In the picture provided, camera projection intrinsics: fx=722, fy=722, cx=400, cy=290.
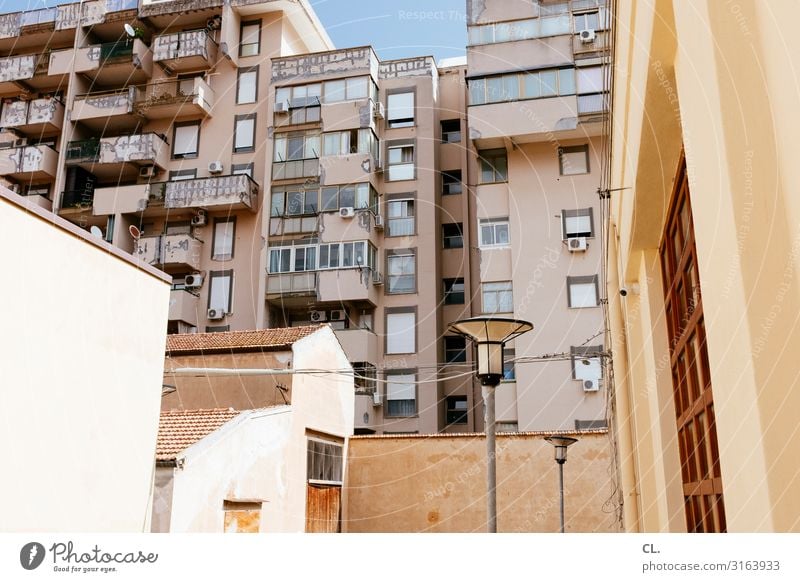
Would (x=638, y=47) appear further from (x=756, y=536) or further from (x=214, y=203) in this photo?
(x=214, y=203)

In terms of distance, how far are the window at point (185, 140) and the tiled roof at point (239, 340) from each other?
32.7 ft

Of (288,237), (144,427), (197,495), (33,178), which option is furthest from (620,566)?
(33,178)

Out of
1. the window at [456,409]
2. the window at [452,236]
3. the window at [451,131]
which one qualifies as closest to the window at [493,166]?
the window at [452,236]

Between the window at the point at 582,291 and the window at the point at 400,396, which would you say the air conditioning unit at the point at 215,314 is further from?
the window at the point at 582,291

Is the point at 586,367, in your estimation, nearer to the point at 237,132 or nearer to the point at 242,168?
the point at 242,168

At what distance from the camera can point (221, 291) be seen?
71.4 feet

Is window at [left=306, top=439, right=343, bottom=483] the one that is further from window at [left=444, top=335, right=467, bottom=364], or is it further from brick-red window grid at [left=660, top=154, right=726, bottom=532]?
brick-red window grid at [left=660, top=154, right=726, bottom=532]

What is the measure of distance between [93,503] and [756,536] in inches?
221

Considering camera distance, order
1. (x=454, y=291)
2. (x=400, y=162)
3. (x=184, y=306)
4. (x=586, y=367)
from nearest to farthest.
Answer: (x=586, y=367) → (x=184, y=306) → (x=454, y=291) → (x=400, y=162)

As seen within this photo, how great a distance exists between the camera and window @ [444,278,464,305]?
21719 mm

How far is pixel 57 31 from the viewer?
955 inches

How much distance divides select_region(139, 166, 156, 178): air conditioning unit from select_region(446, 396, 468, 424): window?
1167 cm

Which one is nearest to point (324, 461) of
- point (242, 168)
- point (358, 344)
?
point (358, 344)

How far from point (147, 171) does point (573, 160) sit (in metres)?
13.2
